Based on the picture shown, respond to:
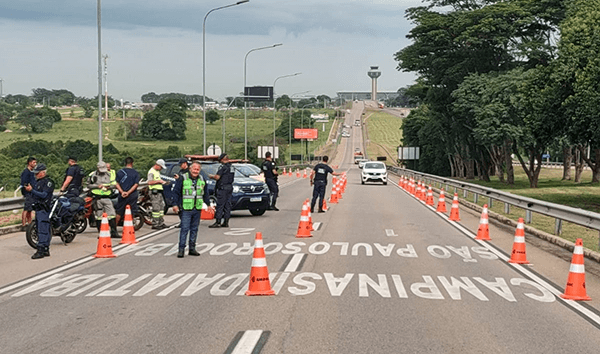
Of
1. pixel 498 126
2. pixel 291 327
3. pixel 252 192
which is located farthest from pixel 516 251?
pixel 498 126

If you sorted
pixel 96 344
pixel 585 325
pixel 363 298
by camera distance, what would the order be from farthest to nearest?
pixel 363 298 < pixel 585 325 < pixel 96 344

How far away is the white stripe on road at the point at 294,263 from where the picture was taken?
11.8 meters

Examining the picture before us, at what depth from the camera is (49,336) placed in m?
7.43

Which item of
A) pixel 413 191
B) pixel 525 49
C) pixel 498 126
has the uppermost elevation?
pixel 525 49

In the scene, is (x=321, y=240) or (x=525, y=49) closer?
(x=321, y=240)

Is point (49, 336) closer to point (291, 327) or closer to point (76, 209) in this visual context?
point (291, 327)


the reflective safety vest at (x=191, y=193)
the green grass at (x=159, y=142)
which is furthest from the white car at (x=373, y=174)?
the green grass at (x=159, y=142)

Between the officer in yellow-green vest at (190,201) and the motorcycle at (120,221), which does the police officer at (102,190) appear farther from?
the officer in yellow-green vest at (190,201)

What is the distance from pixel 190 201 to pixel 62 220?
10.8ft

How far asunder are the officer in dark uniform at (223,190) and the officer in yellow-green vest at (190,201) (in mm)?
5229

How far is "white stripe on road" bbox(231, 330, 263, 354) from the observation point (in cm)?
670

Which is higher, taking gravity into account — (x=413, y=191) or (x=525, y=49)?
(x=525, y=49)

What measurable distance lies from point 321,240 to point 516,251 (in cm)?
443

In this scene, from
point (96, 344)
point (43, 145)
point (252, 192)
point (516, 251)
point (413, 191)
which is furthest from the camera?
point (43, 145)
